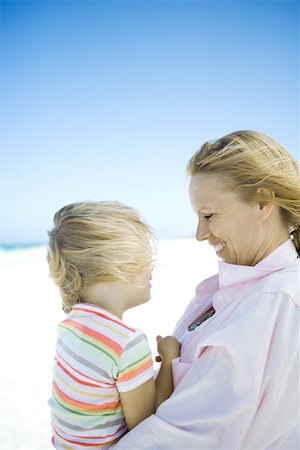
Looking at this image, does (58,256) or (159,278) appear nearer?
(58,256)

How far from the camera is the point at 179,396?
1575mm

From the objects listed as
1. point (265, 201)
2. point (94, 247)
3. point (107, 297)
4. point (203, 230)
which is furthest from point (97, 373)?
point (265, 201)

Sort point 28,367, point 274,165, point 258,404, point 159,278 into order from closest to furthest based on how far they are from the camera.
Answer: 1. point 258,404
2. point 274,165
3. point 28,367
4. point 159,278

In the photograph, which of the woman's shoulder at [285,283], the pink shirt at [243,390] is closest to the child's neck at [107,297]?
the pink shirt at [243,390]

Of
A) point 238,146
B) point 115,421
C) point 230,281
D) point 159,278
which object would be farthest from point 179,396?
point 159,278

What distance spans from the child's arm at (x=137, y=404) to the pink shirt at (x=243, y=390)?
0.09 metres

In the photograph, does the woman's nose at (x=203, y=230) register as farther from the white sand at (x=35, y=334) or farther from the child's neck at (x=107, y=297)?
the child's neck at (x=107, y=297)

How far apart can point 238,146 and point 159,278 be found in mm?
9027

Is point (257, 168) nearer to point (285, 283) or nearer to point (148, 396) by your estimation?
point (285, 283)

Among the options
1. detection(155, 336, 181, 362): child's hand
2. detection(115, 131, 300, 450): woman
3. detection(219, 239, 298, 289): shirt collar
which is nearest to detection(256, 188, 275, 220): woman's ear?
detection(115, 131, 300, 450): woman

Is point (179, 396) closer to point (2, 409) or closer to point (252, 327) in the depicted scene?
point (252, 327)

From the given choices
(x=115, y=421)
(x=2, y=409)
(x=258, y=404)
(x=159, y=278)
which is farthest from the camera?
(x=159, y=278)

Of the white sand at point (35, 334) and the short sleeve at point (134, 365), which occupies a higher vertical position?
the short sleeve at point (134, 365)

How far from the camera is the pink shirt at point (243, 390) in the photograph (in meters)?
1.51
